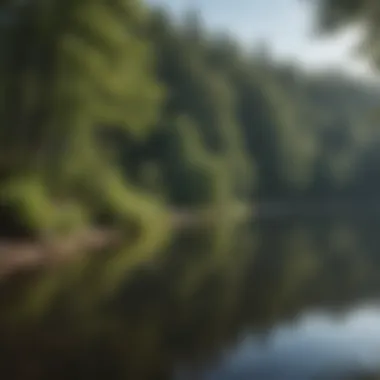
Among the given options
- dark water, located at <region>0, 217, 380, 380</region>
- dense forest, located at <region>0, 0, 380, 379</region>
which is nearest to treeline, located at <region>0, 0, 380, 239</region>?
dense forest, located at <region>0, 0, 380, 379</region>

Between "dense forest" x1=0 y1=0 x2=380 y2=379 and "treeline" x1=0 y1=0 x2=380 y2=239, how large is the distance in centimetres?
5

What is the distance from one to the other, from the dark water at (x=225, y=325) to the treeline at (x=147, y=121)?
2103mm

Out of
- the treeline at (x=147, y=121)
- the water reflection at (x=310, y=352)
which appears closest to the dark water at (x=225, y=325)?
the water reflection at (x=310, y=352)

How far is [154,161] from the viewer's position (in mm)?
24891

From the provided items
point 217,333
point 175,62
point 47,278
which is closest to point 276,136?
point 175,62

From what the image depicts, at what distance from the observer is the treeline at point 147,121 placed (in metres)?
15.2

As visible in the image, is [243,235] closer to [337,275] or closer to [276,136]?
[337,275]

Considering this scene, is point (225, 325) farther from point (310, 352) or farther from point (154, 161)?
point (154, 161)

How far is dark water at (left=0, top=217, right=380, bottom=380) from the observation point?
229 inches

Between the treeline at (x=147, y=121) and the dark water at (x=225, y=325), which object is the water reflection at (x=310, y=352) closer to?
the dark water at (x=225, y=325)

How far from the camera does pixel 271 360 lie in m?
6.06

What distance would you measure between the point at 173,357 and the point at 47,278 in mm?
5018

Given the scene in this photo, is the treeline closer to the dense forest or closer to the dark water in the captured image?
the dense forest

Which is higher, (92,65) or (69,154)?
(92,65)
